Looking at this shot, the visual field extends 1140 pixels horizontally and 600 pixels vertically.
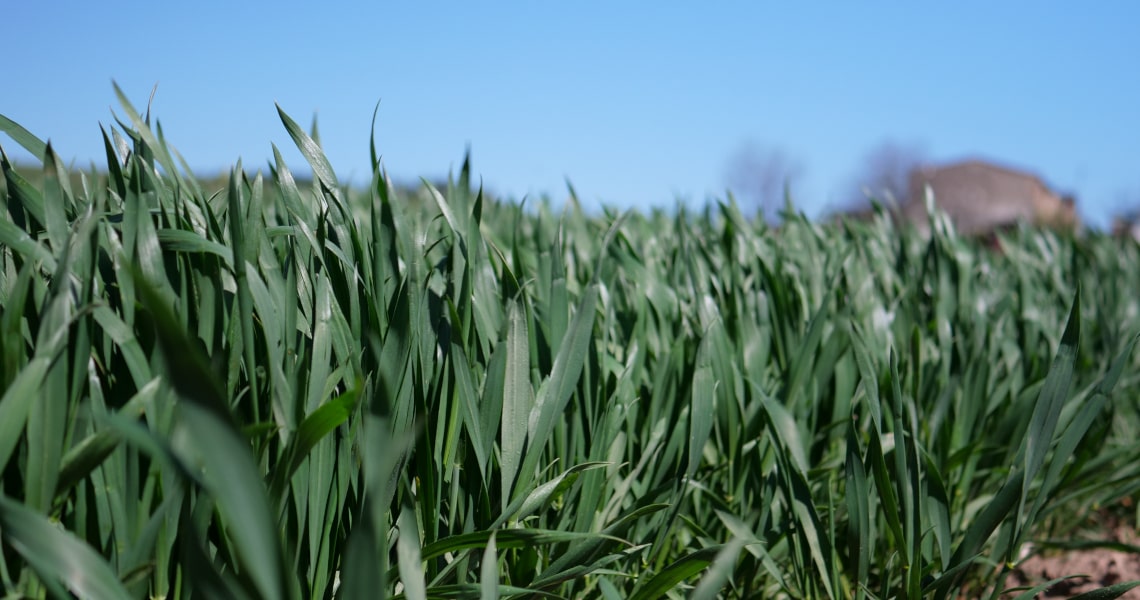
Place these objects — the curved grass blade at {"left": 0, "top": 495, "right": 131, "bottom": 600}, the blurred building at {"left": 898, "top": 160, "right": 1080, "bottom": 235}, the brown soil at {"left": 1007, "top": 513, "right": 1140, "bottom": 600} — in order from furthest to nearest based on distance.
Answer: the blurred building at {"left": 898, "top": 160, "right": 1080, "bottom": 235} → the brown soil at {"left": 1007, "top": 513, "right": 1140, "bottom": 600} → the curved grass blade at {"left": 0, "top": 495, "right": 131, "bottom": 600}

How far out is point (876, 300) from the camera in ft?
6.13

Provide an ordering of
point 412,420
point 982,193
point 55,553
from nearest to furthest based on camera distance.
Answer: point 55,553 < point 412,420 < point 982,193

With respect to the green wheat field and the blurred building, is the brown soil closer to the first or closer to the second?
the green wheat field

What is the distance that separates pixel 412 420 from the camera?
3.19 feet

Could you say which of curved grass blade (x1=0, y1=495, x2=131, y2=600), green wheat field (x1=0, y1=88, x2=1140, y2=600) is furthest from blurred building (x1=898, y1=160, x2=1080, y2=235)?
curved grass blade (x1=0, y1=495, x2=131, y2=600)

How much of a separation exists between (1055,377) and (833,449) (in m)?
0.58

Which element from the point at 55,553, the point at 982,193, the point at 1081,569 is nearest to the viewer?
the point at 55,553

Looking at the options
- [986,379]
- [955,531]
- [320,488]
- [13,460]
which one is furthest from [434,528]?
[986,379]

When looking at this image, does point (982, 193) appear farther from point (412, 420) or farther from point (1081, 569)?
point (412, 420)

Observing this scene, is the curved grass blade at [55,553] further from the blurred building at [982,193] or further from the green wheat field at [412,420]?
the blurred building at [982,193]

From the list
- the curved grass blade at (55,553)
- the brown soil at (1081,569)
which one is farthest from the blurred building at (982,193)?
the curved grass blade at (55,553)

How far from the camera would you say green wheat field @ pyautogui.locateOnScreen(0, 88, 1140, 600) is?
0.71 metres

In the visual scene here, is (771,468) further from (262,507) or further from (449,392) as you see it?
(262,507)

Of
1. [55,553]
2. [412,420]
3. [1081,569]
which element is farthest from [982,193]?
[55,553]
